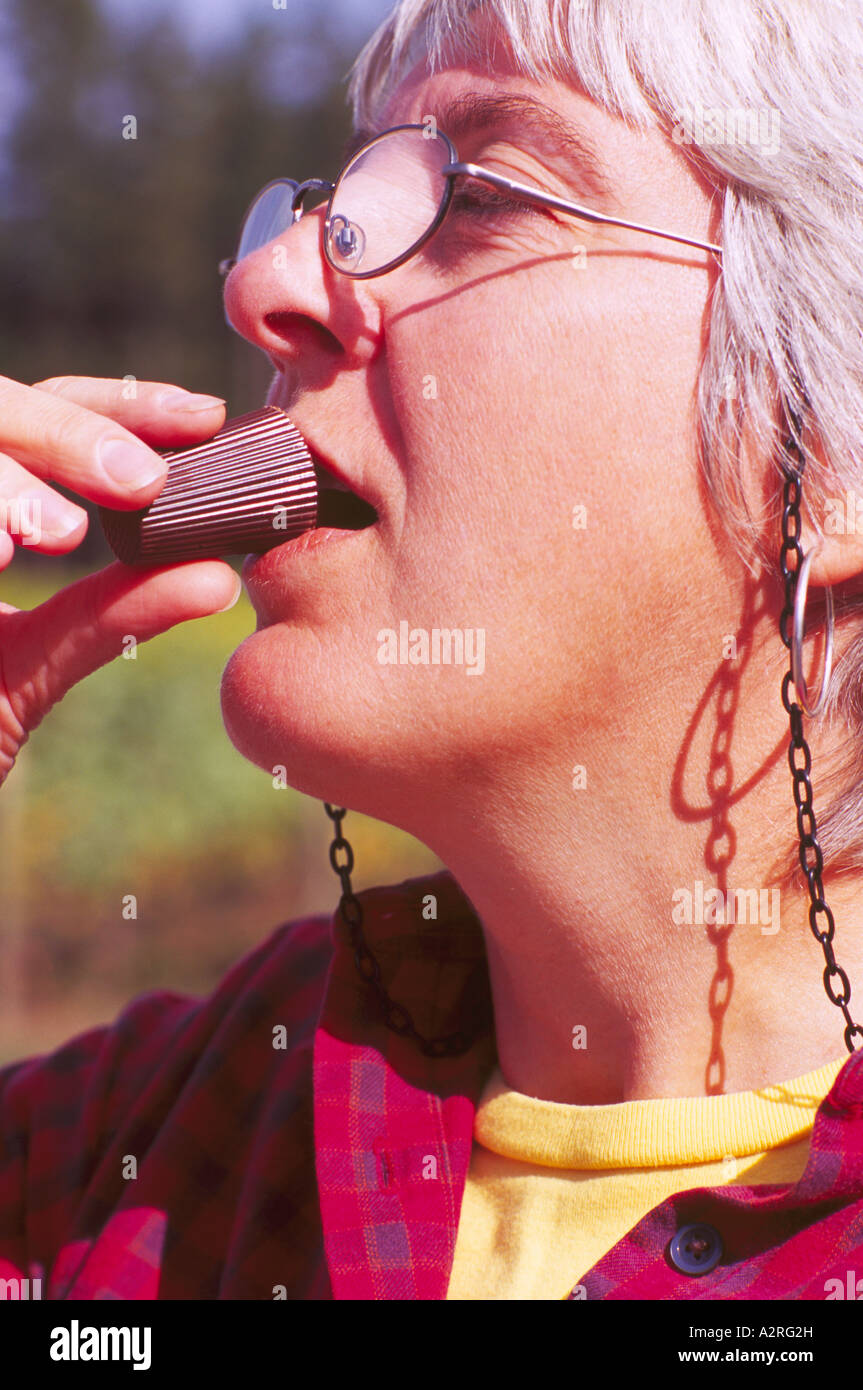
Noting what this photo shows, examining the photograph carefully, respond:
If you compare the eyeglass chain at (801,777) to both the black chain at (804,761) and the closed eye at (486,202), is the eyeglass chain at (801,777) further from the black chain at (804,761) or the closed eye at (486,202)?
the closed eye at (486,202)

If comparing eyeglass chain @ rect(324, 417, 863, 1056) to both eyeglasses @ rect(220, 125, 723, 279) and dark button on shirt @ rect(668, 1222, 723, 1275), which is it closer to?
dark button on shirt @ rect(668, 1222, 723, 1275)

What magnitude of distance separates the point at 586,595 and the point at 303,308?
0.59 meters

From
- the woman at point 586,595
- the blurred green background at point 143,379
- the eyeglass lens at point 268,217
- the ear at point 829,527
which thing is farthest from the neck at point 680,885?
the blurred green background at point 143,379

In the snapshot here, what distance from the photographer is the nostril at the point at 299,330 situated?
1834 mm

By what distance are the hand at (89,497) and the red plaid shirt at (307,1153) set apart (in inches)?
25.6

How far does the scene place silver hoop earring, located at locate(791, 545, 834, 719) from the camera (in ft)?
5.27

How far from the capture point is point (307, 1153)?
2074mm

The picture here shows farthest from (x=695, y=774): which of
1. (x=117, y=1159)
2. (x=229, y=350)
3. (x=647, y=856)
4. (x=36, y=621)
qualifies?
(x=229, y=350)

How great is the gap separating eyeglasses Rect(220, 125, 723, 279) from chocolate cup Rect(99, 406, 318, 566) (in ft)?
0.87

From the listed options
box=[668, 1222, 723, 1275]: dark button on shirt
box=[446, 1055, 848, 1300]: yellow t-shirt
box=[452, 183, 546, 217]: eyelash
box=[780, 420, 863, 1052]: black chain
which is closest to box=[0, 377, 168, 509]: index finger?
box=[452, 183, 546, 217]: eyelash

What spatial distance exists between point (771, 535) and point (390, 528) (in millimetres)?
517

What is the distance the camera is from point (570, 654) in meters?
1.68

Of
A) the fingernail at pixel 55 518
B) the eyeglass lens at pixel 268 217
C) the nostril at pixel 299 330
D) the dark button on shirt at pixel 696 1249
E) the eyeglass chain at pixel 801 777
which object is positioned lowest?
the dark button on shirt at pixel 696 1249

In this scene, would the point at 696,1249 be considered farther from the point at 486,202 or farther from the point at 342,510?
the point at 486,202
